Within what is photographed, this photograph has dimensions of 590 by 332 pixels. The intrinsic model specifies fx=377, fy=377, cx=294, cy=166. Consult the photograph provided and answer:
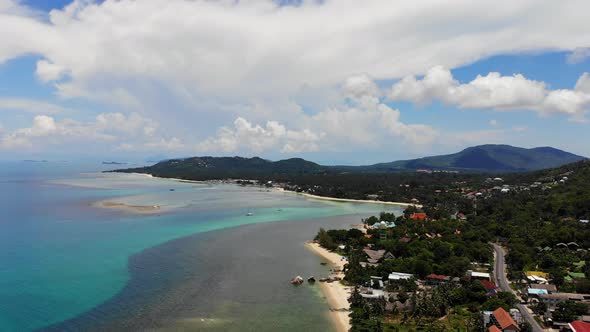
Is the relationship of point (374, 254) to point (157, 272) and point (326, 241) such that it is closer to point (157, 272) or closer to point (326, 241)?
point (326, 241)

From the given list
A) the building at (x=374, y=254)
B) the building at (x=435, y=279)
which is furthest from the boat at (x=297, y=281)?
the building at (x=435, y=279)

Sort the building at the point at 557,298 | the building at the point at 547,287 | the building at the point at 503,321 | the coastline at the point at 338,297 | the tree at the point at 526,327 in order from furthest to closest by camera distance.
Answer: the building at the point at 547,287 < the building at the point at 557,298 < the coastline at the point at 338,297 < the tree at the point at 526,327 < the building at the point at 503,321

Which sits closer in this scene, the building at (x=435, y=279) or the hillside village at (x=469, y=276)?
the hillside village at (x=469, y=276)

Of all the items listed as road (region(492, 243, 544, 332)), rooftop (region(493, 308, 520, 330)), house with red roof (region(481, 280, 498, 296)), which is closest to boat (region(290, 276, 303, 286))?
house with red roof (region(481, 280, 498, 296))

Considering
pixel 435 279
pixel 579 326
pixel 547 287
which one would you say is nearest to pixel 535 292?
pixel 547 287

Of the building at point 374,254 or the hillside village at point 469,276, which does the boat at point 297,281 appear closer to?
the hillside village at point 469,276

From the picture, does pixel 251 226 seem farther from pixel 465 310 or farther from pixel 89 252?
pixel 465 310

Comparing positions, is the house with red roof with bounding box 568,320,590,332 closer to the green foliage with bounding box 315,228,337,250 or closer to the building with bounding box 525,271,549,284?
the building with bounding box 525,271,549,284
